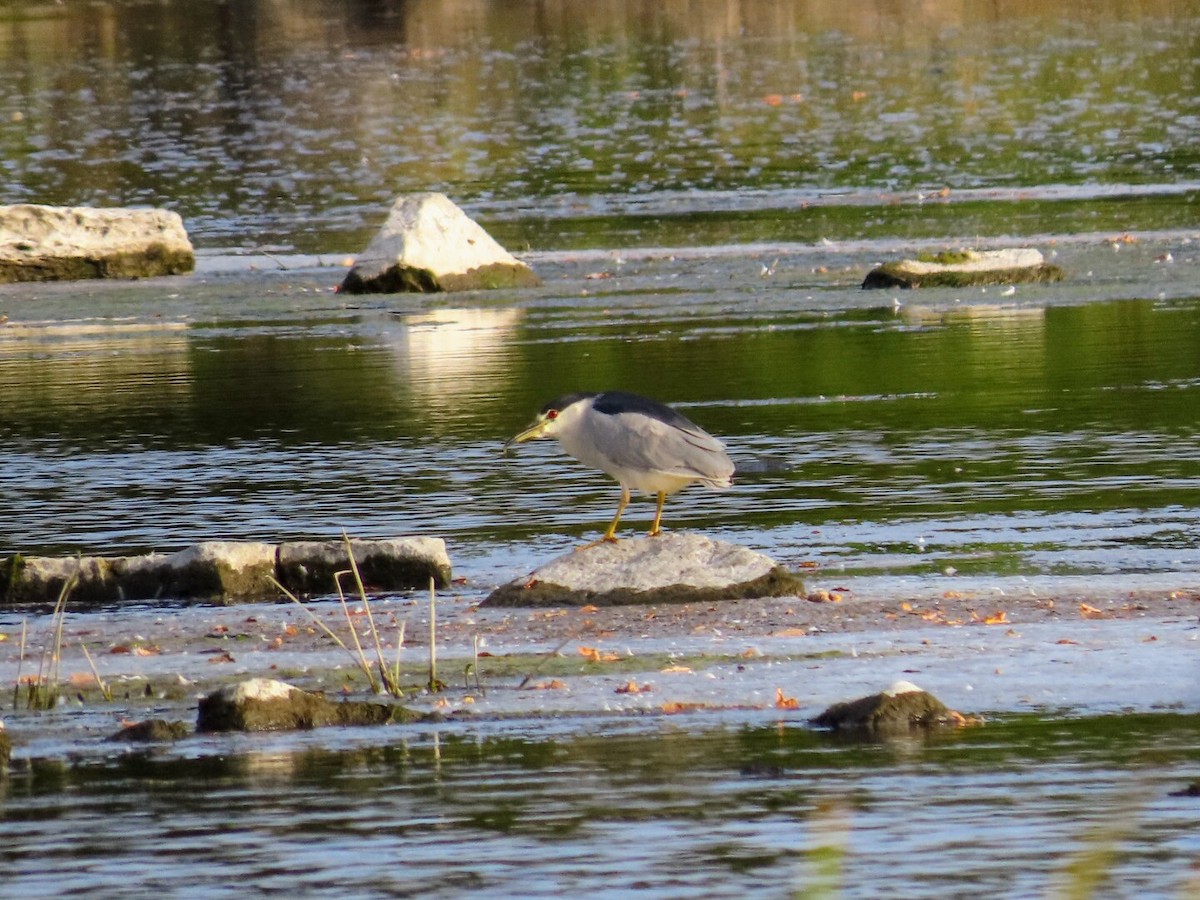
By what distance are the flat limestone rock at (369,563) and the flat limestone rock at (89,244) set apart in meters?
14.9

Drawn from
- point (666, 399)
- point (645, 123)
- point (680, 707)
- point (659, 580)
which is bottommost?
point (680, 707)

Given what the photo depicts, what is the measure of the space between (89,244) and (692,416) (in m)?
11.0

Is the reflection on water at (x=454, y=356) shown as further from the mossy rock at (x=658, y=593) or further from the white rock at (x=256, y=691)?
the white rock at (x=256, y=691)

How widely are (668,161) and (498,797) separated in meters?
29.0

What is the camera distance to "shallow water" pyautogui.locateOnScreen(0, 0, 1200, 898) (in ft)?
24.1

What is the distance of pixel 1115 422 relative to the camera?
15.9 m

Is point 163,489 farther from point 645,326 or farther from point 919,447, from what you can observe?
point 645,326

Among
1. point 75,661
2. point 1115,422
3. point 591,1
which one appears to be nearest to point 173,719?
point 75,661

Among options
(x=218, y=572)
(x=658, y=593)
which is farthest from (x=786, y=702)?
(x=218, y=572)

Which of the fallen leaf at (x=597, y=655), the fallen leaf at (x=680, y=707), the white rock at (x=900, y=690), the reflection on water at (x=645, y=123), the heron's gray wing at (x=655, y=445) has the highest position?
the reflection on water at (x=645, y=123)

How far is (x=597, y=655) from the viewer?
32.6 feet

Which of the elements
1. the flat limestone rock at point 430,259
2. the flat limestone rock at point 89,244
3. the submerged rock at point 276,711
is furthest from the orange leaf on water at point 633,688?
the flat limestone rock at point 89,244

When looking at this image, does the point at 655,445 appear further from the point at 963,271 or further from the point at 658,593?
the point at 963,271

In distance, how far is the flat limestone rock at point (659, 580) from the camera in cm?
1097
